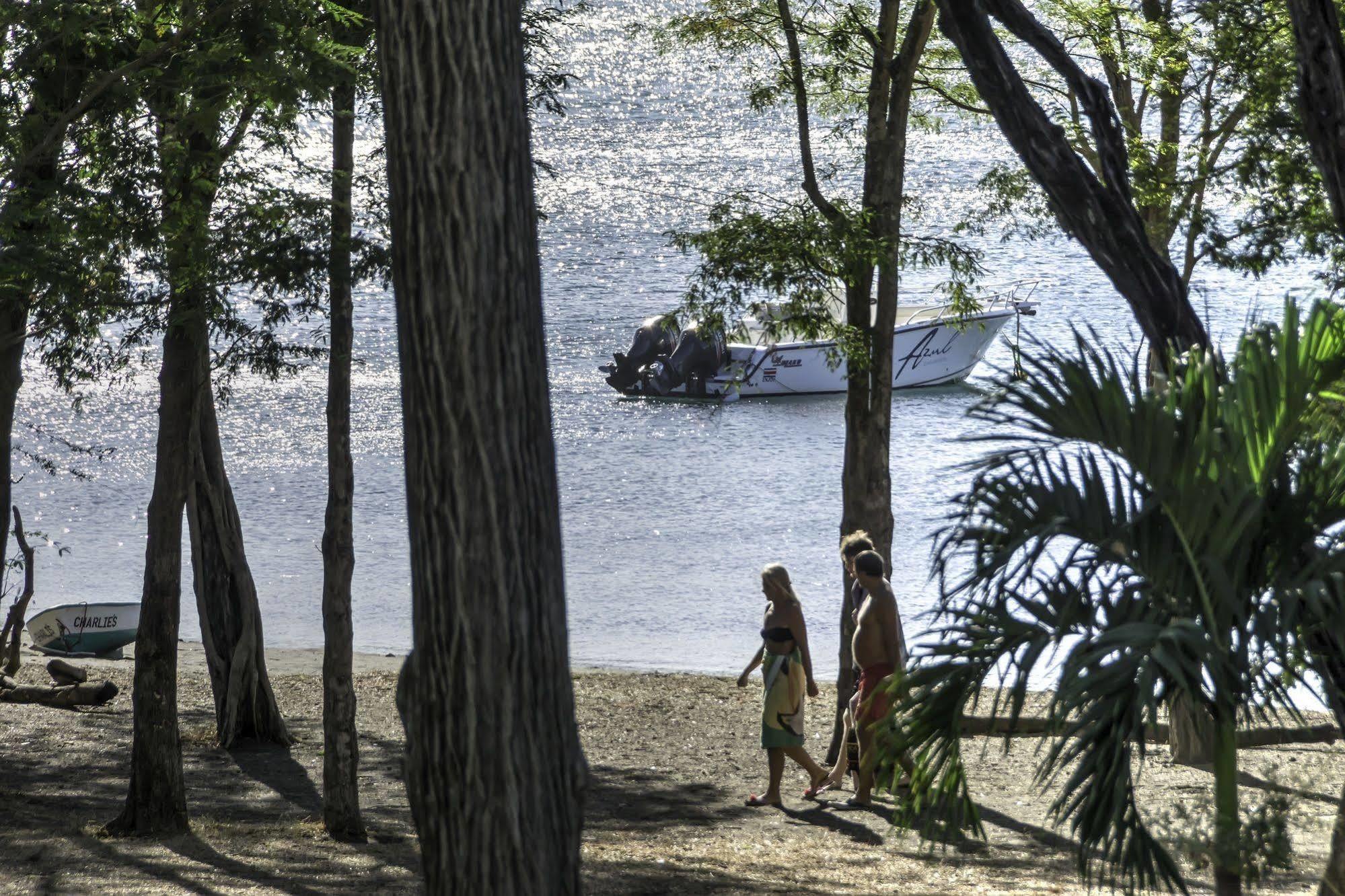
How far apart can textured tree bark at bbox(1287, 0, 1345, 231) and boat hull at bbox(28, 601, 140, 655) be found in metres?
15.7

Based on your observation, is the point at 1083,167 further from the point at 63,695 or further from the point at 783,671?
the point at 63,695

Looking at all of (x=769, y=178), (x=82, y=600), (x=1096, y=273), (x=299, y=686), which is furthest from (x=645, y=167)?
(x=299, y=686)

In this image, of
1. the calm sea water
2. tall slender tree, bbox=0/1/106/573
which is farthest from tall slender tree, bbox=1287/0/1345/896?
tall slender tree, bbox=0/1/106/573

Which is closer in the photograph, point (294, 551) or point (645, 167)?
point (294, 551)

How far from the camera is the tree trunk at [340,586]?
8758mm

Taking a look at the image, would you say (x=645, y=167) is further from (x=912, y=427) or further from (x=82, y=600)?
(x=82, y=600)

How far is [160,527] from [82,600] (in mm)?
16273

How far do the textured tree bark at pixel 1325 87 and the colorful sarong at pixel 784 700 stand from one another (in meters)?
4.12

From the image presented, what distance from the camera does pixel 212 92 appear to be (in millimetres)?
8273

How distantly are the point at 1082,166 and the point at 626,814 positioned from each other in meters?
5.44

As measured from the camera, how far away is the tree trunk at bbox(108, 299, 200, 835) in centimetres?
851

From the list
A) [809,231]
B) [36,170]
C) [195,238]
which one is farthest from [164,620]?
[809,231]

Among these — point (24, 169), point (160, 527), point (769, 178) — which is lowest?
point (160, 527)

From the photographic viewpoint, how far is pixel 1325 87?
6.10 meters
